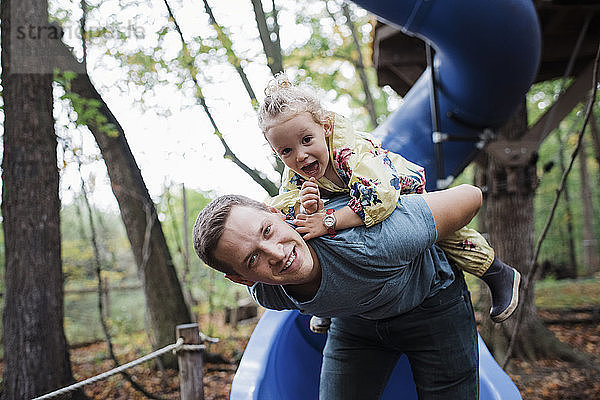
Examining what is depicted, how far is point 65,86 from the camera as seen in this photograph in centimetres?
355

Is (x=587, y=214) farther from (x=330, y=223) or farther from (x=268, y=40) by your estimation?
(x=330, y=223)

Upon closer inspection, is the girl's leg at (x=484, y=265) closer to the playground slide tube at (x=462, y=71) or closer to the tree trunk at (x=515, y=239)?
the playground slide tube at (x=462, y=71)

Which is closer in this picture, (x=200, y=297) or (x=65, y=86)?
(x=65, y=86)

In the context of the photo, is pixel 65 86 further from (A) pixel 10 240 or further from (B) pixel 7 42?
(A) pixel 10 240

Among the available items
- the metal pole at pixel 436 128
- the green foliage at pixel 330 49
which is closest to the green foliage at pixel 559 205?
the green foliage at pixel 330 49

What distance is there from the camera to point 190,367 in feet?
7.17

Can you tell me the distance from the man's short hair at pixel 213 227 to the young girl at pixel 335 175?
0.59 ft

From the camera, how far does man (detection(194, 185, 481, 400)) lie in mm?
963

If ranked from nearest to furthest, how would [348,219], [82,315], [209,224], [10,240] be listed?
[209,224], [348,219], [10,240], [82,315]

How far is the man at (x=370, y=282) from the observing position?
3.16 ft

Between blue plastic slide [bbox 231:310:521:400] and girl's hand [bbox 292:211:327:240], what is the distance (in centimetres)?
90

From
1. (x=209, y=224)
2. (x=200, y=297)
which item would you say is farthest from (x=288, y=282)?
(x=200, y=297)

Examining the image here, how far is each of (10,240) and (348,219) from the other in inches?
111

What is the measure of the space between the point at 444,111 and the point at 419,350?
1538 millimetres
